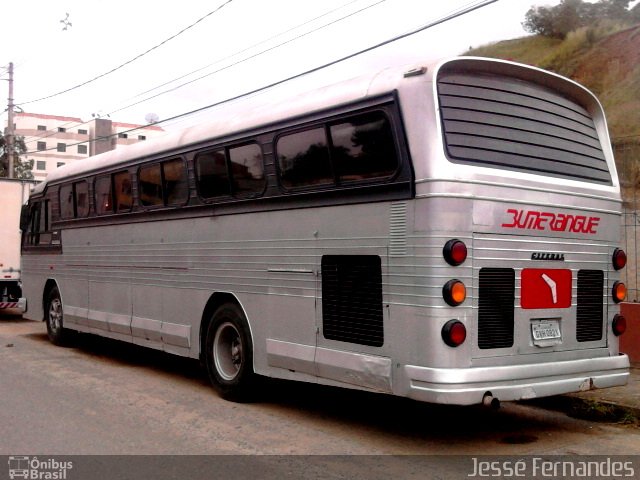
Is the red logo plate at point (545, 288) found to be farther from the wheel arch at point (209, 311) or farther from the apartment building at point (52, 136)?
the apartment building at point (52, 136)

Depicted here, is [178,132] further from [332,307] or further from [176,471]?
[176,471]

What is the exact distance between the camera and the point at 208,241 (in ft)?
27.0

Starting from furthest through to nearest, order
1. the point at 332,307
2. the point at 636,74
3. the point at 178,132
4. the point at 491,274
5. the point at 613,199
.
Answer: the point at 636,74, the point at 178,132, the point at 613,199, the point at 332,307, the point at 491,274

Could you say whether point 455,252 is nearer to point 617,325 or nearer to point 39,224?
point 617,325

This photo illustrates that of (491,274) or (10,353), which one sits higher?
(491,274)

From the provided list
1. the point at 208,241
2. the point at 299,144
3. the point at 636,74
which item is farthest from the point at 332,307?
the point at 636,74

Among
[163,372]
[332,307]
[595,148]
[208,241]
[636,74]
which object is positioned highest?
[636,74]

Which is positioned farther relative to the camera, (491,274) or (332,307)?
(332,307)

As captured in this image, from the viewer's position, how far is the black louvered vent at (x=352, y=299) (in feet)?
19.6

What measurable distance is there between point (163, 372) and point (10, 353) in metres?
3.33

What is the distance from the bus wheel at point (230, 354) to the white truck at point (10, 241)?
1038 cm

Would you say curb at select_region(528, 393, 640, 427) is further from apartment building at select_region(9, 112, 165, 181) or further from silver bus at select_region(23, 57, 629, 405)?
apartment building at select_region(9, 112, 165, 181)

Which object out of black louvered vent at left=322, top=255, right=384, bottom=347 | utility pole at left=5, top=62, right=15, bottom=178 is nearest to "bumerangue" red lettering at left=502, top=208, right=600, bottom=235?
black louvered vent at left=322, top=255, right=384, bottom=347

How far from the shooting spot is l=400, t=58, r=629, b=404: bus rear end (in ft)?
18.0
